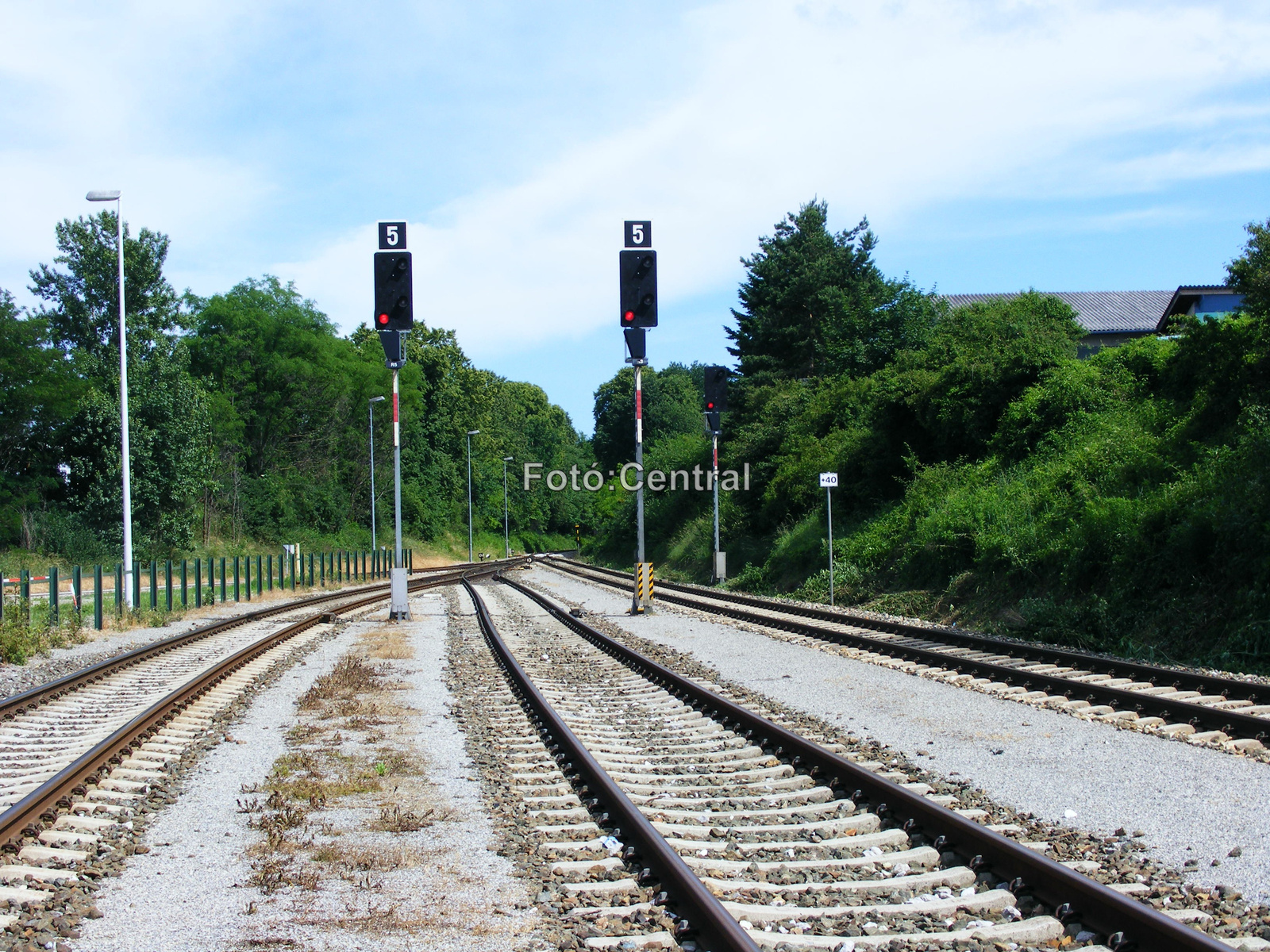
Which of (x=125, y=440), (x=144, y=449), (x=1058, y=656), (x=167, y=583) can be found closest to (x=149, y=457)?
(x=144, y=449)

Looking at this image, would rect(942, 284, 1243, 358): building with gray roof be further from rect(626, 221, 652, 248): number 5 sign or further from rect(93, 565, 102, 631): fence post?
rect(93, 565, 102, 631): fence post

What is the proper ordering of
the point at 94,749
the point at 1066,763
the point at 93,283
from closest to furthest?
the point at 1066,763, the point at 94,749, the point at 93,283

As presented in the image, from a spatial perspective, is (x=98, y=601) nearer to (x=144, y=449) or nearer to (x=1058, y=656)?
(x=1058, y=656)

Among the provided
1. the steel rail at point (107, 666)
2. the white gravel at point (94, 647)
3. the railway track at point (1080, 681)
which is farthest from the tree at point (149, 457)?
the railway track at point (1080, 681)

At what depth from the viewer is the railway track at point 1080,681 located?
27.1 ft

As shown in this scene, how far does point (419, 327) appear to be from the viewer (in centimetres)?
9894

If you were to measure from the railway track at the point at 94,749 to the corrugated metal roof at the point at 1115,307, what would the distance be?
53344 millimetres

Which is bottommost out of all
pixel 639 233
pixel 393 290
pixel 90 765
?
pixel 90 765

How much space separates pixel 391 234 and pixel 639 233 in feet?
16.4

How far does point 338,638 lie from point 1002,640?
37.1ft

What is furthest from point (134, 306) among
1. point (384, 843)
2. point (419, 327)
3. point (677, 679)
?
point (384, 843)

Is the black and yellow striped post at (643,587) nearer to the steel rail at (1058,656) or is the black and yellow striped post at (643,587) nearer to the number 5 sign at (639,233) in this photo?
the steel rail at (1058,656)

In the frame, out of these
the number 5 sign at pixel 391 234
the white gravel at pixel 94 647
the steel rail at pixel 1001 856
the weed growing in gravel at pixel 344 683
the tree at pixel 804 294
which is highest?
the tree at pixel 804 294

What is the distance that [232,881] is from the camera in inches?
205
